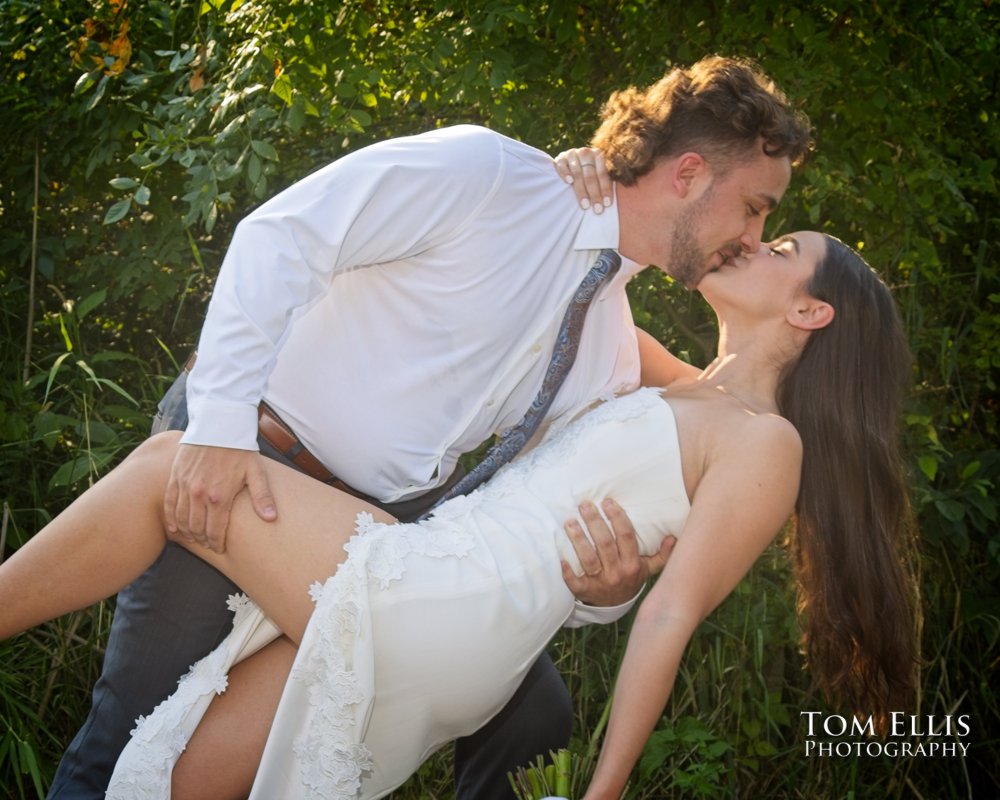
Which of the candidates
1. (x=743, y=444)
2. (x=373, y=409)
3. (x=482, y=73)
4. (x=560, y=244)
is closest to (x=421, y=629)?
(x=373, y=409)

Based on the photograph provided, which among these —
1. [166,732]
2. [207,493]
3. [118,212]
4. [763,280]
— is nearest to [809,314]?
[763,280]

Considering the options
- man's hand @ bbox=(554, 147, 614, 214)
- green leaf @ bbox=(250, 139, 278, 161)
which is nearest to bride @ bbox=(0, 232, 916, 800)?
man's hand @ bbox=(554, 147, 614, 214)

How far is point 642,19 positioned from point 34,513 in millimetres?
2738

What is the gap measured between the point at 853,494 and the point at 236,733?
1.53 metres

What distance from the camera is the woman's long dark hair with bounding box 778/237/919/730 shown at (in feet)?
8.96

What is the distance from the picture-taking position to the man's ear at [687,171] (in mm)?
2826

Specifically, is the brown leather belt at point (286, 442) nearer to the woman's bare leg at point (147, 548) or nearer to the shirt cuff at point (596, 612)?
the woman's bare leg at point (147, 548)

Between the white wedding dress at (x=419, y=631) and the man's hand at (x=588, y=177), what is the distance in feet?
2.09

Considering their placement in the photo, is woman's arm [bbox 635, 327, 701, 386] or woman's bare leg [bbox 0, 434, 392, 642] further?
woman's arm [bbox 635, 327, 701, 386]

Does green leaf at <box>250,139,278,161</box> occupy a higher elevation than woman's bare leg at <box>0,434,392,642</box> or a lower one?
higher

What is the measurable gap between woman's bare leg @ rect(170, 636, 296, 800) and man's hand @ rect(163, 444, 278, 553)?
38cm

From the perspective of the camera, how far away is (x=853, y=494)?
9.07 feet

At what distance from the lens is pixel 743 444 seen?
249cm

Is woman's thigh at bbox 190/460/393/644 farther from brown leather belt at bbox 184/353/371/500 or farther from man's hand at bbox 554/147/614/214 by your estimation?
man's hand at bbox 554/147/614/214
